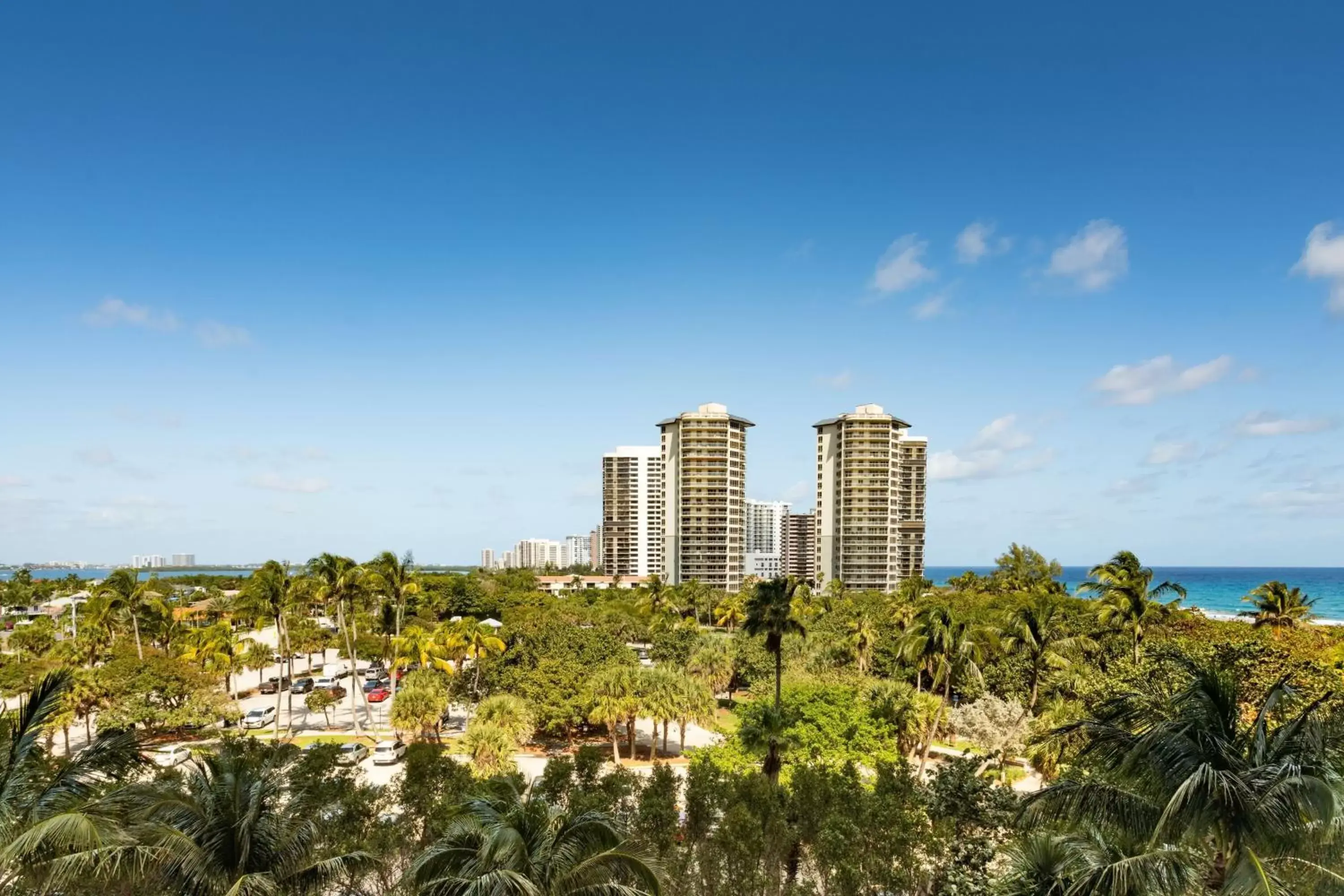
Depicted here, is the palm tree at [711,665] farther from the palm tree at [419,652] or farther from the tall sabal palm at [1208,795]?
the tall sabal palm at [1208,795]

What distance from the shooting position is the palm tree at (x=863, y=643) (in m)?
49.4

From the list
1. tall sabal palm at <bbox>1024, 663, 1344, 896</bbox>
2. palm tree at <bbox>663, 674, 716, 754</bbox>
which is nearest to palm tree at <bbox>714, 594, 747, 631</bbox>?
palm tree at <bbox>663, 674, 716, 754</bbox>

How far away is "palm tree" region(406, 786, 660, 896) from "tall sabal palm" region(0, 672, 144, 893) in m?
3.94

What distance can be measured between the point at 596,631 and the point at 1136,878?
36982mm

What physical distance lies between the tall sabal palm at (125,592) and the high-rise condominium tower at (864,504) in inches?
3417

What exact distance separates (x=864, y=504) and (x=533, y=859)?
10192cm

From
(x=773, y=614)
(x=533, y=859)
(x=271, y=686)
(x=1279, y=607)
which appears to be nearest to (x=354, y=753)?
(x=773, y=614)

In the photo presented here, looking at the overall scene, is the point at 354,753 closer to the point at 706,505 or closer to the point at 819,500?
the point at 706,505

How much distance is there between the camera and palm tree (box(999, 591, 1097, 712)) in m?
33.1

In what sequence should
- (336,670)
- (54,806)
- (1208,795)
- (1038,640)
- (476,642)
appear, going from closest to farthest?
(1208,795) < (54,806) < (1038,640) < (476,642) < (336,670)

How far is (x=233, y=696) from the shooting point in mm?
43125

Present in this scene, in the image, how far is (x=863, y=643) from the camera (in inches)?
1966

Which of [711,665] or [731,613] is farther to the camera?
[731,613]

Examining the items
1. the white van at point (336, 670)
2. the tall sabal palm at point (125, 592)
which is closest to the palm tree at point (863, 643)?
the white van at point (336, 670)
